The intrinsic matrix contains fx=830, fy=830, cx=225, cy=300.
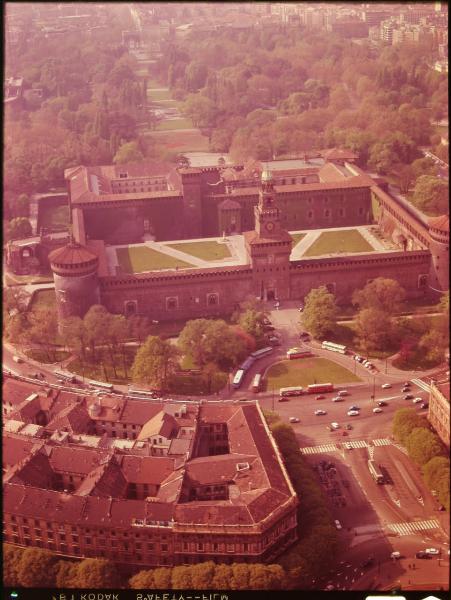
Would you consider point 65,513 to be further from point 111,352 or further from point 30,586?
point 111,352

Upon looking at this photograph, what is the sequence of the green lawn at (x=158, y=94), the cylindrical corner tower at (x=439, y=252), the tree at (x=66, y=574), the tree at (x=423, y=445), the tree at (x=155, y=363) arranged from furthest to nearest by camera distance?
the green lawn at (x=158, y=94)
the cylindrical corner tower at (x=439, y=252)
the tree at (x=155, y=363)
the tree at (x=423, y=445)
the tree at (x=66, y=574)

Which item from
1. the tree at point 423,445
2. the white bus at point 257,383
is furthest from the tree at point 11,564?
the tree at point 423,445

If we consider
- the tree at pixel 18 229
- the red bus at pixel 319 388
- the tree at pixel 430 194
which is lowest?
the red bus at pixel 319 388

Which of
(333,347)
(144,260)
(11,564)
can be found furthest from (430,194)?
(11,564)

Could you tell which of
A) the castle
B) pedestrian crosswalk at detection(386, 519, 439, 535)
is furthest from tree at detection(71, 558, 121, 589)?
the castle

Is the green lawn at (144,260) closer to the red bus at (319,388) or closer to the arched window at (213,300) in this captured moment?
the arched window at (213,300)

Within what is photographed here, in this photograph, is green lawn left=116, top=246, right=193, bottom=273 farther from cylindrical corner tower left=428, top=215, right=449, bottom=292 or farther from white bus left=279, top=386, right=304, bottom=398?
cylindrical corner tower left=428, top=215, right=449, bottom=292
